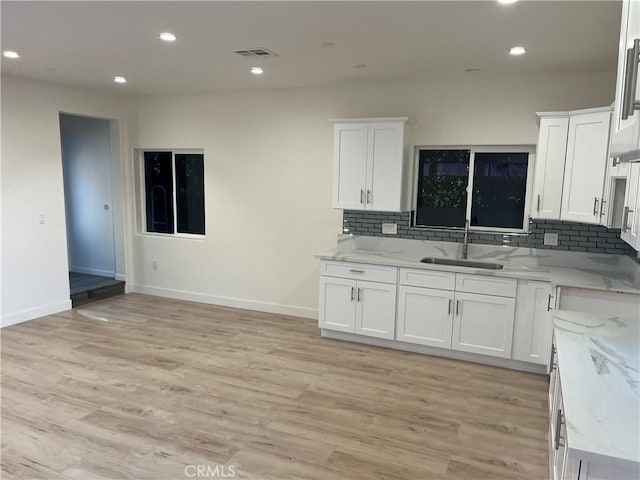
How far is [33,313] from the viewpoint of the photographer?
16.8 ft

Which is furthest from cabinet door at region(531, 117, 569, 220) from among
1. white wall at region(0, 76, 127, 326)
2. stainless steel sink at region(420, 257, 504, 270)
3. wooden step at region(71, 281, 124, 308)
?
wooden step at region(71, 281, 124, 308)

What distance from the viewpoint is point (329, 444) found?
281 cm

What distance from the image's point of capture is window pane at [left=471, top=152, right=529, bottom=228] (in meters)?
4.40

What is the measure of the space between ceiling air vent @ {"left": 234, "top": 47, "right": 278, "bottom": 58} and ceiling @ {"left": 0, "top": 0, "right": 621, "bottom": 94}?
94 millimetres

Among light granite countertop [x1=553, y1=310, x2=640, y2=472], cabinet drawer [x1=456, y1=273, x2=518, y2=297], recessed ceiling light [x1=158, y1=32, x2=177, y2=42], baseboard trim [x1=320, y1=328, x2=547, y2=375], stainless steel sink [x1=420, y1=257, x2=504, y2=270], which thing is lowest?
baseboard trim [x1=320, y1=328, x2=547, y2=375]

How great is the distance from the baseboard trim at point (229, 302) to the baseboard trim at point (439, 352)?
0.62 meters

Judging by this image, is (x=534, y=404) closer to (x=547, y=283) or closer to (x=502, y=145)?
(x=547, y=283)

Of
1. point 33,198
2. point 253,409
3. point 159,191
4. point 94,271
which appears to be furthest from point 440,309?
point 94,271

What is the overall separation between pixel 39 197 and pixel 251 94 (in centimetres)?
269

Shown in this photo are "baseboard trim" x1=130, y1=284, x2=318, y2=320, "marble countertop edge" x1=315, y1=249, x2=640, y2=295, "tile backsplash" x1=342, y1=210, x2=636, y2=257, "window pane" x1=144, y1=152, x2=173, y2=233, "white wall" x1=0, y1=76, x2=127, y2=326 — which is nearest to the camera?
"marble countertop edge" x1=315, y1=249, x2=640, y2=295

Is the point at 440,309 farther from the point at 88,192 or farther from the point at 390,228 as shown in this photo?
the point at 88,192

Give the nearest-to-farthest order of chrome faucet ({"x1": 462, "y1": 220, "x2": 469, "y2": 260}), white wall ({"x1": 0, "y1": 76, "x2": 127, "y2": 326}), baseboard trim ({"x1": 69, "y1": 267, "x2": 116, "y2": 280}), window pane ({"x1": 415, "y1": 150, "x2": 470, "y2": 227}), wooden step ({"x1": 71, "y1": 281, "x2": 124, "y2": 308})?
chrome faucet ({"x1": 462, "y1": 220, "x2": 469, "y2": 260}) < window pane ({"x1": 415, "y1": 150, "x2": 470, "y2": 227}) < white wall ({"x1": 0, "y1": 76, "x2": 127, "y2": 326}) < wooden step ({"x1": 71, "y1": 281, "x2": 124, "y2": 308}) < baseboard trim ({"x1": 69, "y1": 267, "x2": 116, "y2": 280})

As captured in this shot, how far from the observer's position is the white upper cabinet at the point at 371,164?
4.39 metres
